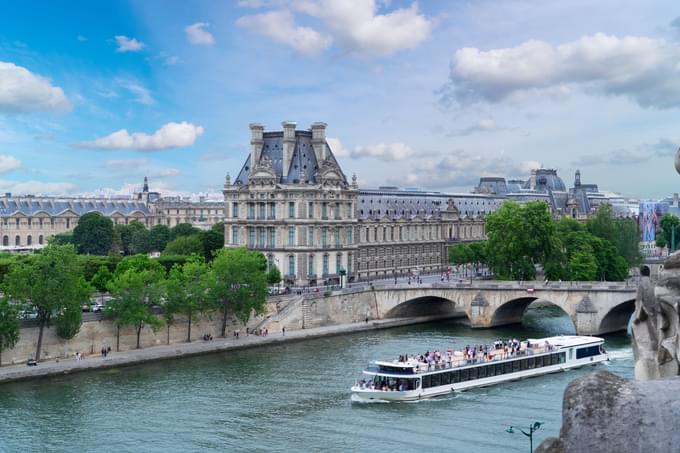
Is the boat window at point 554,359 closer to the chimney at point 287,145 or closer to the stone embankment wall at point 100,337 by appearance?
the stone embankment wall at point 100,337

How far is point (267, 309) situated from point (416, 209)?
39.8 m

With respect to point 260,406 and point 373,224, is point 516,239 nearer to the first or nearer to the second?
point 373,224

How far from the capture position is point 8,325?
4491cm

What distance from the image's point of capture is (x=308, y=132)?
259 ft

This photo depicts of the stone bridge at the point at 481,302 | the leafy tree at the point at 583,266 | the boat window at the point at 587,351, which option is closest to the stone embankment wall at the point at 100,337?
the stone bridge at the point at 481,302

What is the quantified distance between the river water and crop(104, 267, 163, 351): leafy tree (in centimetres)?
367

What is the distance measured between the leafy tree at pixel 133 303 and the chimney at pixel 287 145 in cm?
2637

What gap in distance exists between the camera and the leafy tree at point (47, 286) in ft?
152

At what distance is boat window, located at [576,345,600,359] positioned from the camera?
158 feet

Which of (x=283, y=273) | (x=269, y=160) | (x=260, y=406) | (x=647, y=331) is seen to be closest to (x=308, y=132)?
(x=269, y=160)

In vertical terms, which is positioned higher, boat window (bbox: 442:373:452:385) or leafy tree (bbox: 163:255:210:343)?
leafy tree (bbox: 163:255:210:343)

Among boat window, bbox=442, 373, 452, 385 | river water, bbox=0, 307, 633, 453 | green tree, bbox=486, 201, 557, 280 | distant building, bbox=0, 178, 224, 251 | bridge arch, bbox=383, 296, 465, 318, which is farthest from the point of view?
distant building, bbox=0, 178, 224, 251

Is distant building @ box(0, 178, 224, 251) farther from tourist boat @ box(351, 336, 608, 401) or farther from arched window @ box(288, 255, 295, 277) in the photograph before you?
tourist boat @ box(351, 336, 608, 401)

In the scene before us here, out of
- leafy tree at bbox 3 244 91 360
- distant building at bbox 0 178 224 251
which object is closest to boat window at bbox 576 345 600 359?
leafy tree at bbox 3 244 91 360
